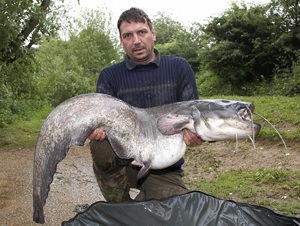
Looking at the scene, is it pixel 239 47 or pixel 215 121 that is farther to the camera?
pixel 239 47

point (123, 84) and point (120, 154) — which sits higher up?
point (123, 84)

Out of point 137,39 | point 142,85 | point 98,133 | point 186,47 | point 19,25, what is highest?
point 186,47

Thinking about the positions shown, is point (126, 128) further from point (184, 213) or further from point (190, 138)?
point (184, 213)

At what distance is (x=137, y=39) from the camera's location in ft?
7.42

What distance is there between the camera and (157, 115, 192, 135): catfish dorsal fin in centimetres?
176

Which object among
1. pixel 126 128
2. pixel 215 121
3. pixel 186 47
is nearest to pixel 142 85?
pixel 126 128

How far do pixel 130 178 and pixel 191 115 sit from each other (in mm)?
1041

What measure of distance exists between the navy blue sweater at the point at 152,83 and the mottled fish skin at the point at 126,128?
0.50m

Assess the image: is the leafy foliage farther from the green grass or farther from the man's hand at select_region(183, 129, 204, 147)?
the man's hand at select_region(183, 129, 204, 147)

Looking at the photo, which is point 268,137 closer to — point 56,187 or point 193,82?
point 193,82

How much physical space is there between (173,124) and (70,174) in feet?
9.77

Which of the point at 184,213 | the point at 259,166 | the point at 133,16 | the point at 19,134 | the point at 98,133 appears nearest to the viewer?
the point at 98,133

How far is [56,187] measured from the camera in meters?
3.57

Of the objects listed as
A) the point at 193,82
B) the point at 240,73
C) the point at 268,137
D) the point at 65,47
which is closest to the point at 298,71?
the point at 240,73
